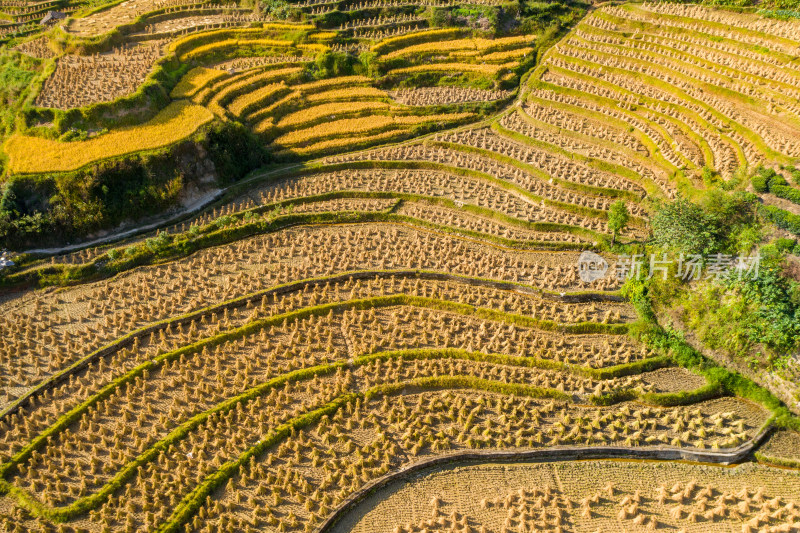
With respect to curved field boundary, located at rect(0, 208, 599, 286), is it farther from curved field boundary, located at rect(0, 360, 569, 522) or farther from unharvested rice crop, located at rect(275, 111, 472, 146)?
curved field boundary, located at rect(0, 360, 569, 522)

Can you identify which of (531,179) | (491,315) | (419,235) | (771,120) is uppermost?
(771,120)

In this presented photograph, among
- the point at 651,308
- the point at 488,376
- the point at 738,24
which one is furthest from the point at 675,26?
the point at 488,376

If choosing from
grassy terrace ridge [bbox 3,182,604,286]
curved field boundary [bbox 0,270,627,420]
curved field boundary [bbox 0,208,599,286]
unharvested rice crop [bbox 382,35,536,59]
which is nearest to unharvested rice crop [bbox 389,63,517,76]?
unharvested rice crop [bbox 382,35,536,59]

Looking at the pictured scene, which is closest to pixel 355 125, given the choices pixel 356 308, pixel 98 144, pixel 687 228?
pixel 98 144

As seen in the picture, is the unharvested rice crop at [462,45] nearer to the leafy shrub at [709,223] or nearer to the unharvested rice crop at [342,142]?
the unharvested rice crop at [342,142]

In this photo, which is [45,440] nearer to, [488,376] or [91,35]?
[488,376]

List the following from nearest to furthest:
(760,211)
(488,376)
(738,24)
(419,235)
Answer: (488,376) < (760,211) < (419,235) < (738,24)
